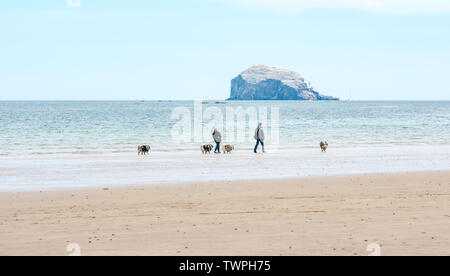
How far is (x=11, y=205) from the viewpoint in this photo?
44.8ft

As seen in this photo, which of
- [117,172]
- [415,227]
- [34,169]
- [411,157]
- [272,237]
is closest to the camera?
[272,237]

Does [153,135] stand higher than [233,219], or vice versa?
Answer: [153,135]

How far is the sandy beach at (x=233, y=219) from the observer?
9281 millimetres

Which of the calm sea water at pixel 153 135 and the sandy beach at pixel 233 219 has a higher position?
the calm sea water at pixel 153 135

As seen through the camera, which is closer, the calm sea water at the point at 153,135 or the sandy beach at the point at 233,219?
the sandy beach at the point at 233,219

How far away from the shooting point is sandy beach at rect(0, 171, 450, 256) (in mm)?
9281

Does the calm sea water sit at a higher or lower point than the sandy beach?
higher

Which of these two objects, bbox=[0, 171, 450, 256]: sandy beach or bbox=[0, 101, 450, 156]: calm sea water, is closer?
bbox=[0, 171, 450, 256]: sandy beach

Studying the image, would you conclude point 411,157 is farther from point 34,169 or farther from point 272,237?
point 272,237

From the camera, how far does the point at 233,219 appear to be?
11.6 meters

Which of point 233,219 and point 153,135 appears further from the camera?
point 153,135
